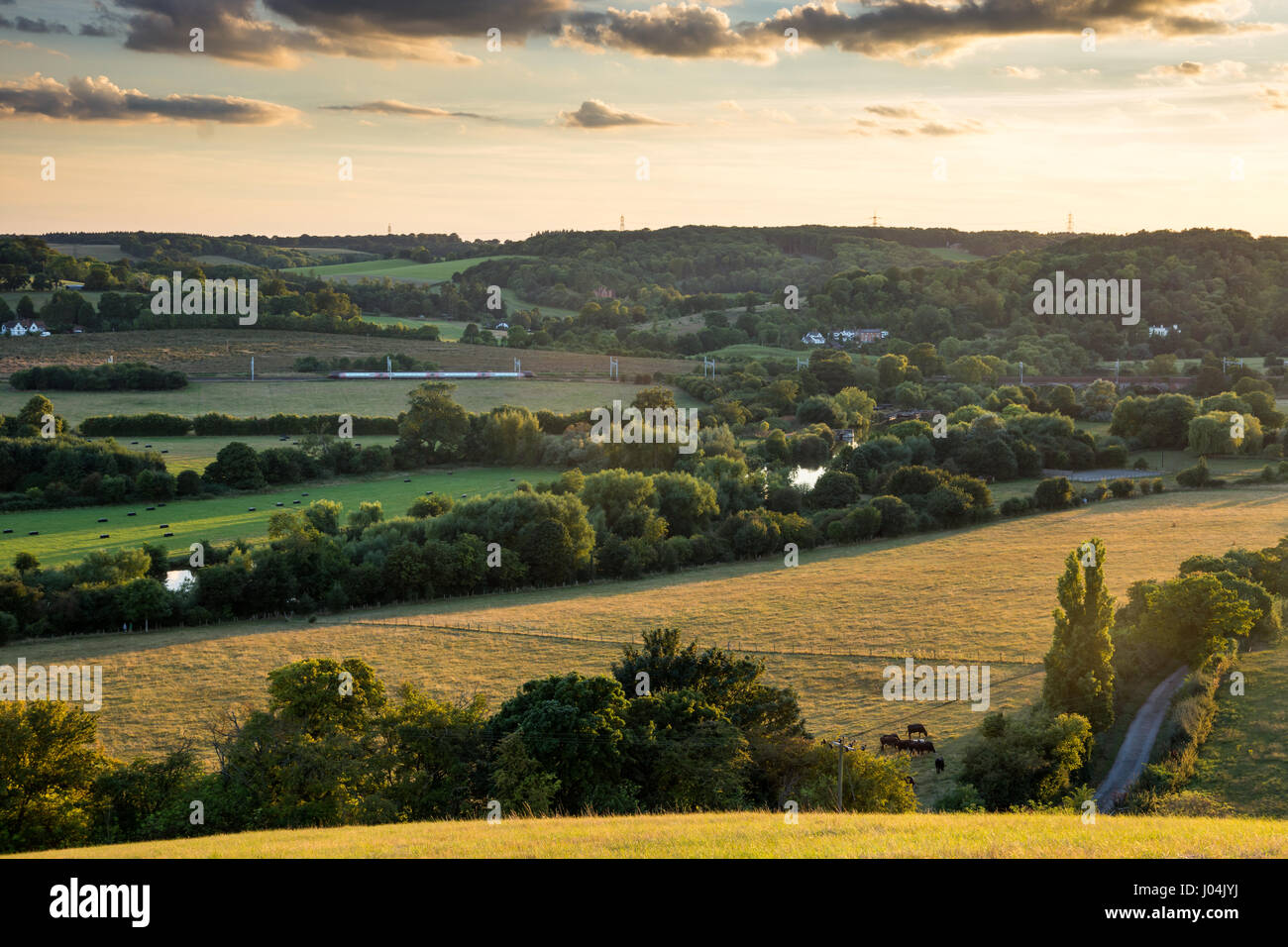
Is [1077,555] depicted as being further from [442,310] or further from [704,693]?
[442,310]

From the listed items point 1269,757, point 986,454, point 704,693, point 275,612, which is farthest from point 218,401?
point 1269,757

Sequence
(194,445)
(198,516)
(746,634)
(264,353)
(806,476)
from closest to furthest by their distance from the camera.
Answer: (746,634) < (198,516) < (194,445) < (806,476) < (264,353)

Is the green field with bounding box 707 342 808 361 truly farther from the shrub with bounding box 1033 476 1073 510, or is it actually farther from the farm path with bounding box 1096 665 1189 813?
the farm path with bounding box 1096 665 1189 813

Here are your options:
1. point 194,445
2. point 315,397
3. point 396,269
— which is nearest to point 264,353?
point 315,397

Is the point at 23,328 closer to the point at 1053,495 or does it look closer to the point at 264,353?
the point at 264,353

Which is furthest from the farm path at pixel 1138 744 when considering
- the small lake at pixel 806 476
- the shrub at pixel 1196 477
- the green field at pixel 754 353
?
the green field at pixel 754 353

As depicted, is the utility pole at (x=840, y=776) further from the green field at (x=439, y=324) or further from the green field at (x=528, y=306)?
the green field at (x=528, y=306)
